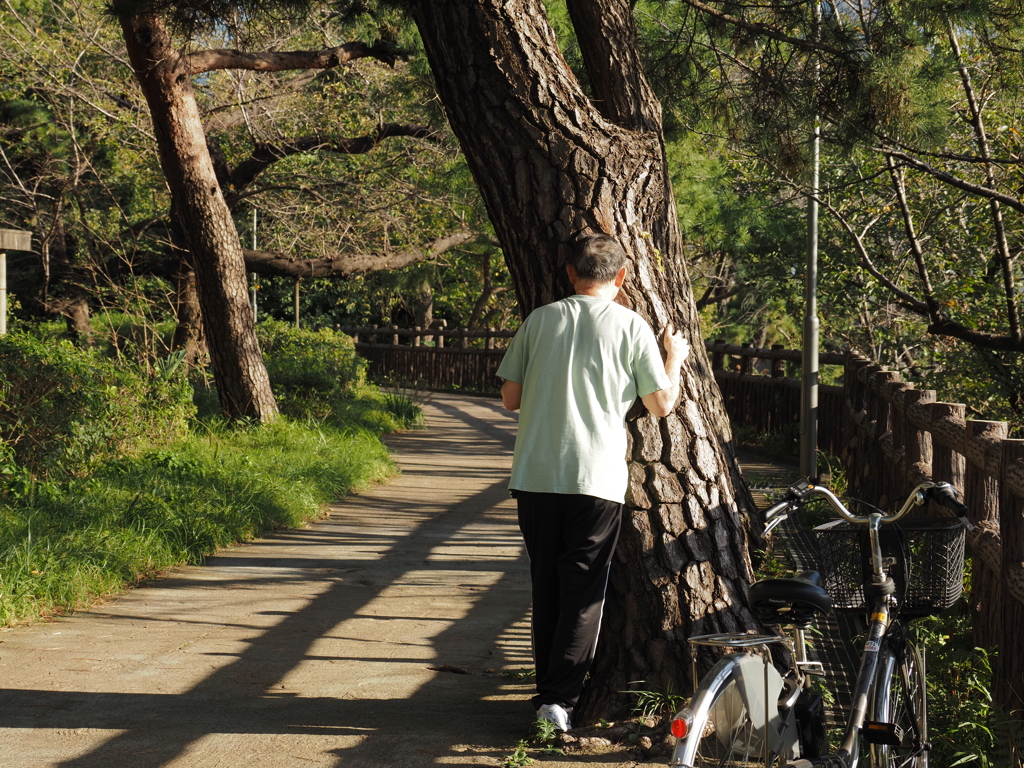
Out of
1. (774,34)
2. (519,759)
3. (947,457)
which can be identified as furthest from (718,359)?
(519,759)

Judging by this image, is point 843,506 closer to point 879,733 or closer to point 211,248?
point 879,733

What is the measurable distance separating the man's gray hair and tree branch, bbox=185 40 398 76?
9.08m

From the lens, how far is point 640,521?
13.3 feet

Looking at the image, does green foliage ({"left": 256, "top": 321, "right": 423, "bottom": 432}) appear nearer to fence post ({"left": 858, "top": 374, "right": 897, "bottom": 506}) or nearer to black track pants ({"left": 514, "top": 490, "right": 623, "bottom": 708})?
fence post ({"left": 858, "top": 374, "right": 897, "bottom": 506})

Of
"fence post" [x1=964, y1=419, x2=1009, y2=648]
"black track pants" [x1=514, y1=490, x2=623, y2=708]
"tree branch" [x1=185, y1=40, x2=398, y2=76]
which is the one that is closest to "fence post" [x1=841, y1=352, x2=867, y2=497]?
"fence post" [x1=964, y1=419, x2=1009, y2=648]

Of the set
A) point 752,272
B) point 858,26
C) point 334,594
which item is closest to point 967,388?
point 858,26

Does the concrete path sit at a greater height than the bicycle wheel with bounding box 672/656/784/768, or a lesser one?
lesser

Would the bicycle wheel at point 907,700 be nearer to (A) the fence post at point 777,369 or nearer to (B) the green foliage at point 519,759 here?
(B) the green foliage at point 519,759

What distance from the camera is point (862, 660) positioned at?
3.08 meters

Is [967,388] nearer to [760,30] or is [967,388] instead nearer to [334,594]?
[760,30]

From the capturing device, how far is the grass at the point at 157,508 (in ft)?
19.5

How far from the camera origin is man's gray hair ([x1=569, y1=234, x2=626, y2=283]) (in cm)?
386

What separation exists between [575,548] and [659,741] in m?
0.76

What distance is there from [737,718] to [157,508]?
5527 millimetres
